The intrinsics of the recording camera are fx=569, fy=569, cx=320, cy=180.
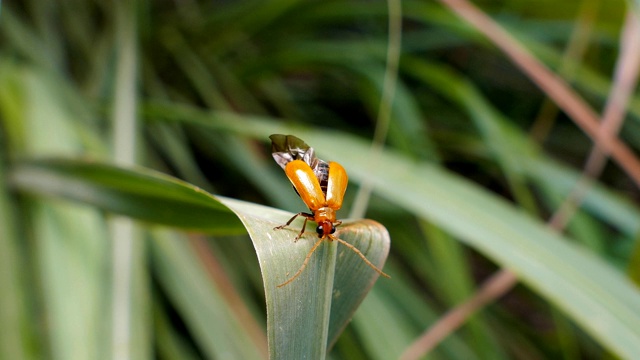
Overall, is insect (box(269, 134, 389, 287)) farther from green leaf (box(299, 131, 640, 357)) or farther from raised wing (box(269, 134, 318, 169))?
green leaf (box(299, 131, 640, 357))

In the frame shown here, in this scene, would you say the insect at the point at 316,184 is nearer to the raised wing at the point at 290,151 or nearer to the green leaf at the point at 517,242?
the raised wing at the point at 290,151

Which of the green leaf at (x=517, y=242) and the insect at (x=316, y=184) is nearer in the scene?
the insect at (x=316, y=184)

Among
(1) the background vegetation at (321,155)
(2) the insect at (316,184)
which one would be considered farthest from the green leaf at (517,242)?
(2) the insect at (316,184)

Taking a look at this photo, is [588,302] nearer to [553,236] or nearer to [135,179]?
[553,236]

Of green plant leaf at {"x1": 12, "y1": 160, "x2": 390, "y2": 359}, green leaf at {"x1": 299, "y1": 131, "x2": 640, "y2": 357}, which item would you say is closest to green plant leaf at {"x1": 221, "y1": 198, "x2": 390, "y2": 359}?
green plant leaf at {"x1": 12, "y1": 160, "x2": 390, "y2": 359}

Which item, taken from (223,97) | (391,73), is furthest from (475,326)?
(223,97)
